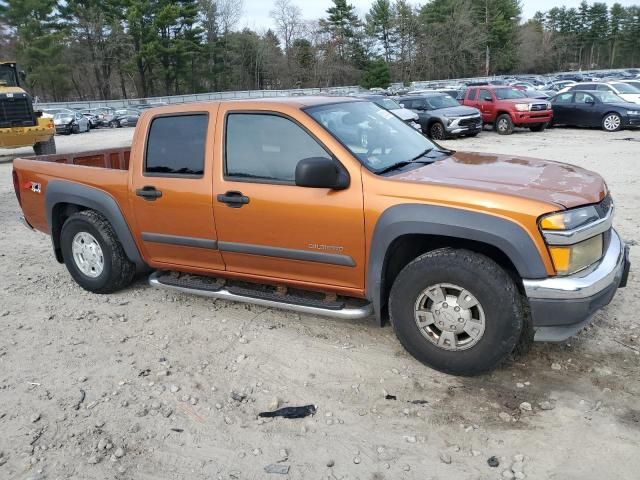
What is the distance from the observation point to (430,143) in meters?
4.77

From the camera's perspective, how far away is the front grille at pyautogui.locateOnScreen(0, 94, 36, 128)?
17.2 meters

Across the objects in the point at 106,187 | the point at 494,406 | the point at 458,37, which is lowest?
the point at 494,406

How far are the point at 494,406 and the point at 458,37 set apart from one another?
86001mm

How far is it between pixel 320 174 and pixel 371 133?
0.85 meters

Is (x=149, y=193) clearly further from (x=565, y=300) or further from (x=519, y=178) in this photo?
(x=565, y=300)

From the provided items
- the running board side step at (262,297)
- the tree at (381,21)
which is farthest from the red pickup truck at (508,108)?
the tree at (381,21)

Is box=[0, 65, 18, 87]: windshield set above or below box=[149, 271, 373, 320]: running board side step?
above

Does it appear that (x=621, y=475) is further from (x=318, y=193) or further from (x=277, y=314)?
(x=277, y=314)

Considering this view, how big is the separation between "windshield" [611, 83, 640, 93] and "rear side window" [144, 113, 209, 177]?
19174mm

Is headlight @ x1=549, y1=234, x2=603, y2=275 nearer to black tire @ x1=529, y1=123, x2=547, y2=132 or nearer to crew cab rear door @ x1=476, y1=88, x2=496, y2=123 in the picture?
black tire @ x1=529, y1=123, x2=547, y2=132

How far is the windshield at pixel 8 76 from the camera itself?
18344mm

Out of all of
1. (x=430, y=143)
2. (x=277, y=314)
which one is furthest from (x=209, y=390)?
(x=430, y=143)

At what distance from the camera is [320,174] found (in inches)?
143

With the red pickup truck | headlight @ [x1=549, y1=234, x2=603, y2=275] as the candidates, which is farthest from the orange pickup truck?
the red pickup truck
